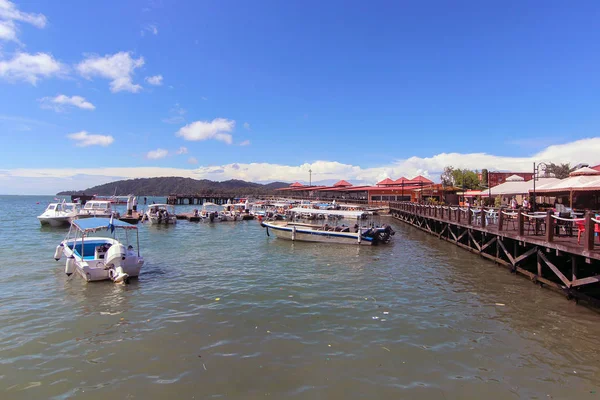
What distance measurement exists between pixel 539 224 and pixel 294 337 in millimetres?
13062

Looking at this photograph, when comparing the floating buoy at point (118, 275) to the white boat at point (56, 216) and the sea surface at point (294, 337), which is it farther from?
the white boat at point (56, 216)

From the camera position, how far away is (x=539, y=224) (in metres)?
15.4

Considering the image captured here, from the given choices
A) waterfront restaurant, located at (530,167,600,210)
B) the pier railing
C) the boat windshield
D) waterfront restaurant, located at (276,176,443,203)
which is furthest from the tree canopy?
the boat windshield

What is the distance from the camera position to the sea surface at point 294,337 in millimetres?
6371

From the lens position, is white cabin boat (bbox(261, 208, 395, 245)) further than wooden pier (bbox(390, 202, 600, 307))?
Yes

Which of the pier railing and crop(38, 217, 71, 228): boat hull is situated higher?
the pier railing

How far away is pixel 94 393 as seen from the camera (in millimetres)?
6168

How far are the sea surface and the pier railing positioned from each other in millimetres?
1989

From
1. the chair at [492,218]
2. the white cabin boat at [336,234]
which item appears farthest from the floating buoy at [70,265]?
the chair at [492,218]

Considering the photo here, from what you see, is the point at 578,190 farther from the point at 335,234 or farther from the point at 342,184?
the point at 342,184

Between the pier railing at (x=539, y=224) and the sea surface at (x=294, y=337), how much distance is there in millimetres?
1989

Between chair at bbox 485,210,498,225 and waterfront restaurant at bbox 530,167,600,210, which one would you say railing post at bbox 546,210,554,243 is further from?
chair at bbox 485,210,498,225

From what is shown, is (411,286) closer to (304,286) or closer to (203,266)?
(304,286)

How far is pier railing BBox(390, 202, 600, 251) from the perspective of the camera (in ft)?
33.1
